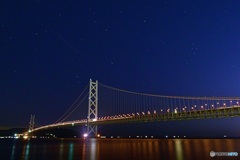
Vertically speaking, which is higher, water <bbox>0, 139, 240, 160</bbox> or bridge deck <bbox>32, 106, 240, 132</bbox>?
bridge deck <bbox>32, 106, 240, 132</bbox>

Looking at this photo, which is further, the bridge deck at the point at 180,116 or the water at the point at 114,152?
the bridge deck at the point at 180,116

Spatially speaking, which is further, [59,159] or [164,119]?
[164,119]

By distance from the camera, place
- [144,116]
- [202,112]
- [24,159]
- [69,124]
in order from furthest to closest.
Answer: [69,124], [144,116], [202,112], [24,159]

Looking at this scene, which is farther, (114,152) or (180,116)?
(180,116)

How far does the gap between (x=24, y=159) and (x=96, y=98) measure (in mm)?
57251

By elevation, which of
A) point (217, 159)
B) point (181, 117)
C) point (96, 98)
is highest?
point (96, 98)

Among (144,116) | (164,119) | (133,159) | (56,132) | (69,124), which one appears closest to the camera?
(133,159)

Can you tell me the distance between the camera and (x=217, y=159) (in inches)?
837

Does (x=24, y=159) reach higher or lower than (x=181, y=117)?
lower

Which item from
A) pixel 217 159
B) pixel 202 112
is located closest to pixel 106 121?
pixel 202 112

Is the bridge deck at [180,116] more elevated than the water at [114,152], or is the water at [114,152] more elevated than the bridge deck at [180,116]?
the bridge deck at [180,116]

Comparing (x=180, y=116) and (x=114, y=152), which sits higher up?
(x=180, y=116)

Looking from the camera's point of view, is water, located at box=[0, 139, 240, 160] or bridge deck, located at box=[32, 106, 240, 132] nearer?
water, located at box=[0, 139, 240, 160]

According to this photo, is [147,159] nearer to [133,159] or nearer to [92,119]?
[133,159]
